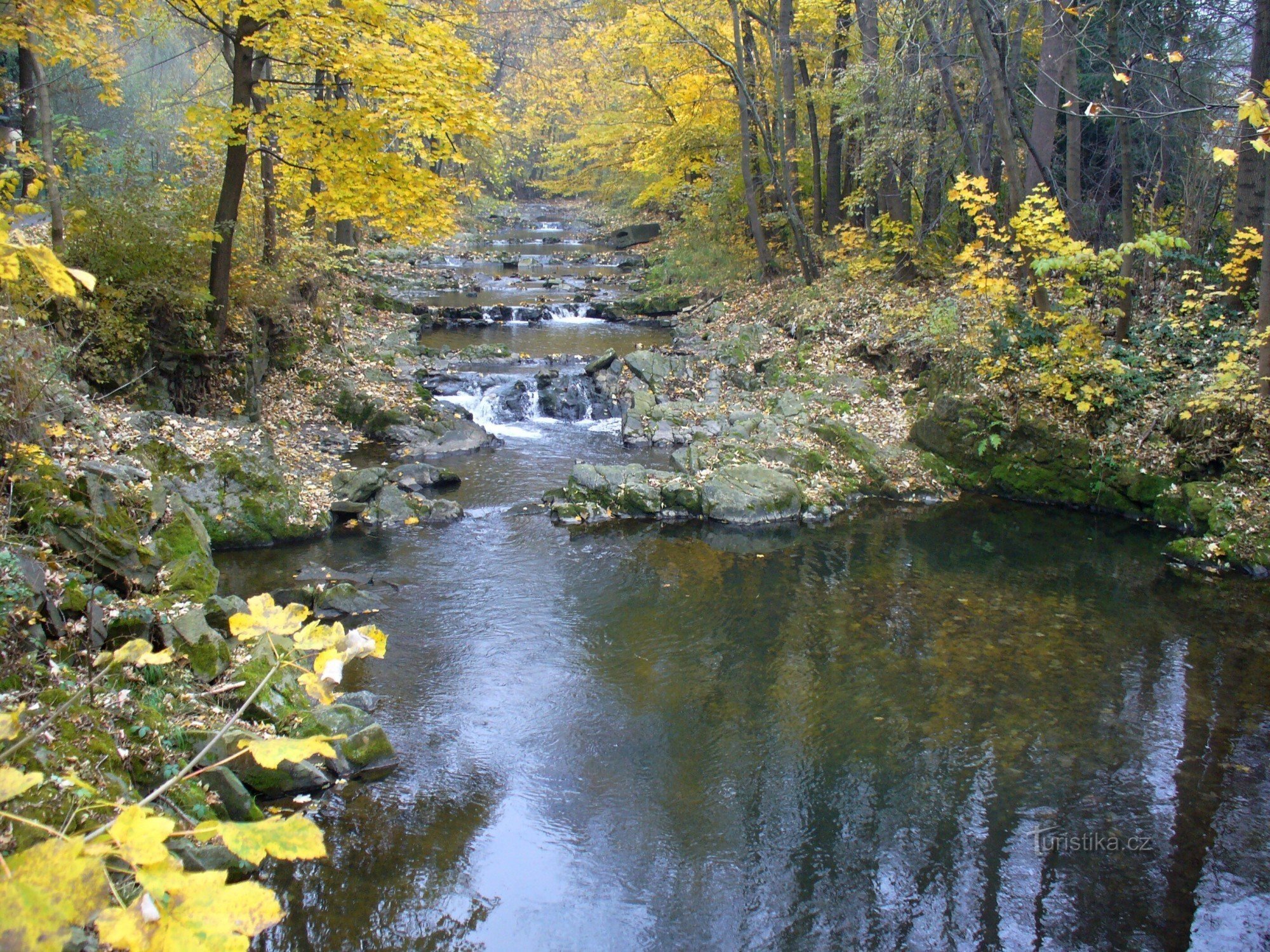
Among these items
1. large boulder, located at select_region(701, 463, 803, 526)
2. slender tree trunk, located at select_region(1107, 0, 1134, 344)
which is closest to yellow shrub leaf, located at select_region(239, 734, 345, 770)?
large boulder, located at select_region(701, 463, 803, 526)

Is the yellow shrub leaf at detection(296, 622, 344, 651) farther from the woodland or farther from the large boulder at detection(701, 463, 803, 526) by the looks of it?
the large boulder at detection(701, 463, 803, 526)

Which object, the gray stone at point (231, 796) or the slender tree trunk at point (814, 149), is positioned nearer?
the gray stone at point (231, 796)

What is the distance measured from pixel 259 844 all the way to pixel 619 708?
5.34 meters

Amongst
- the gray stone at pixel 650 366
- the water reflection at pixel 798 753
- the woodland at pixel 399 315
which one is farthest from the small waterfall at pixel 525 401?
the water reflection at pixel 798 753

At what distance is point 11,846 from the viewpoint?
3.06 metres

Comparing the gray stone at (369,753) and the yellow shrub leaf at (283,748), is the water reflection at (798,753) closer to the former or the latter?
the gray stone at (369,753)

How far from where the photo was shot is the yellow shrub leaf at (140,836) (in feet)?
4.27

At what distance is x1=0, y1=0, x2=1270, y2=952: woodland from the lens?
3.98 meters

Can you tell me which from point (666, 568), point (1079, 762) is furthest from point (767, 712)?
point (666, 568)

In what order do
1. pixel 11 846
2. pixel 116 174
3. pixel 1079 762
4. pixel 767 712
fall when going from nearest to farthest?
pixel 11 846, pixel 1079 762, pixel 767 712, pixel 116 174

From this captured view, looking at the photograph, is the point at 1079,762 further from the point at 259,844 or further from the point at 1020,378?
the point at 1020,378

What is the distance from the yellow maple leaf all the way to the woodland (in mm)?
17

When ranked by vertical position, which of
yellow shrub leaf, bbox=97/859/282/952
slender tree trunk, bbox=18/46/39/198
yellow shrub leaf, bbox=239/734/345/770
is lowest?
yellow shrub leaf, bbox=97/859/282/952

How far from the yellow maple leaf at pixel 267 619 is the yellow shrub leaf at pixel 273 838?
582 millimetres
